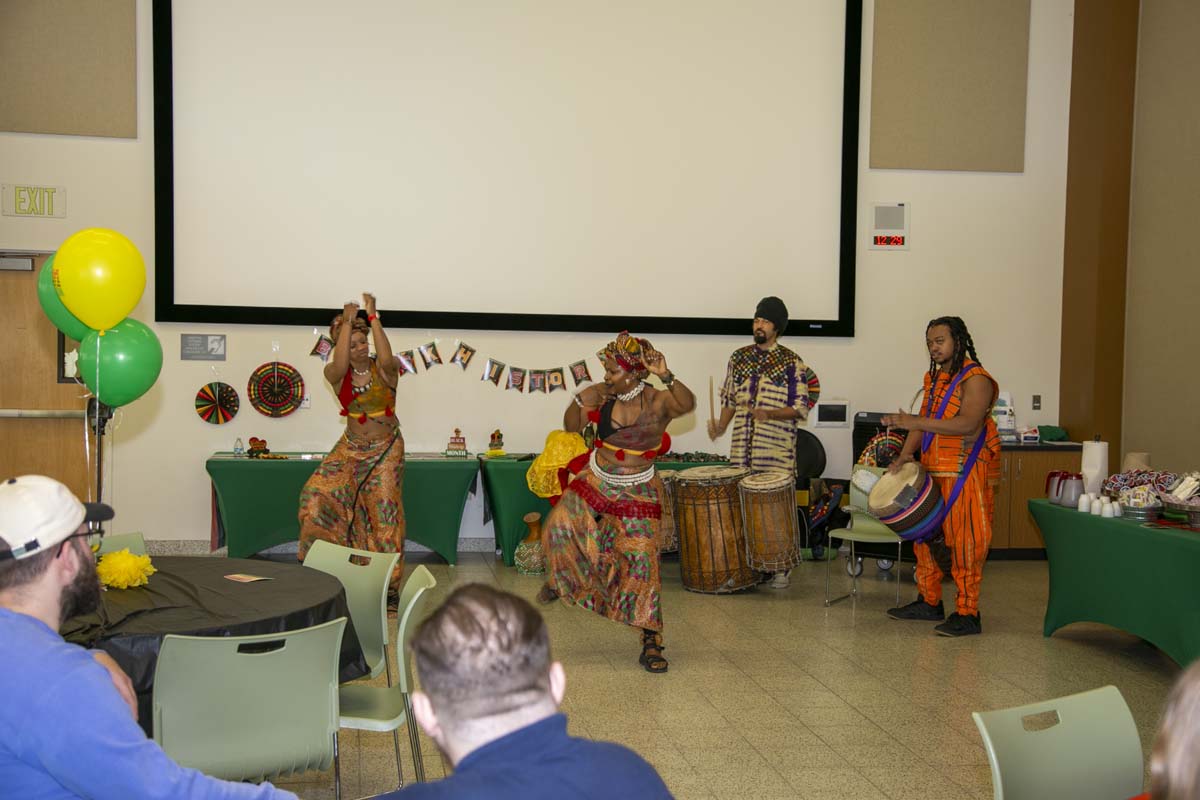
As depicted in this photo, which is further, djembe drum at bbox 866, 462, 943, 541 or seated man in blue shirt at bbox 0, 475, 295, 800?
djembe drum at bbox 866, 462, 943, 541

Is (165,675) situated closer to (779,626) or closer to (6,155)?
(779,626)

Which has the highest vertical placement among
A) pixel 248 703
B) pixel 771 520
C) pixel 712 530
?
pixel 248 703

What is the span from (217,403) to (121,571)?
5072 millimetres

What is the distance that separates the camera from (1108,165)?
8.80 meters

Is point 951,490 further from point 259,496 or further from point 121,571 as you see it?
point 259,496

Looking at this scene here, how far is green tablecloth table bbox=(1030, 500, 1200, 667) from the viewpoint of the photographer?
15.5 ft

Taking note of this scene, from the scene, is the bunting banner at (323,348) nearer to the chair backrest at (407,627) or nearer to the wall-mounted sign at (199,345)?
the wall-mounted sign at (199,345)

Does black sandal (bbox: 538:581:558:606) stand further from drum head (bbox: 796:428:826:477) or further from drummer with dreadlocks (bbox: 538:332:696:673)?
drum head (bbox: 796:428:826:477)

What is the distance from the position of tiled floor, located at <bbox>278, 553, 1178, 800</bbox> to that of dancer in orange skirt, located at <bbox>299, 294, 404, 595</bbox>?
0.90 meters

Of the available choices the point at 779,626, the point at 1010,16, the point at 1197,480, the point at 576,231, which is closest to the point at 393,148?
the point at 576,231

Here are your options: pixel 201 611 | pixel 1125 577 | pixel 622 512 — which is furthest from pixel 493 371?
pixel 201 611

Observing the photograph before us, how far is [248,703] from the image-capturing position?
2652 mm

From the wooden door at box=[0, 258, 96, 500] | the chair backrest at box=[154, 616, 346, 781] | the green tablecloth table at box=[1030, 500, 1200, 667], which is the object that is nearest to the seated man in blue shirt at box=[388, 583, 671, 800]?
the chair backrest at box=[154, 616, 346, 781]

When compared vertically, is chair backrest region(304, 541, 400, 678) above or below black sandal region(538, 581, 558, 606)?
above
